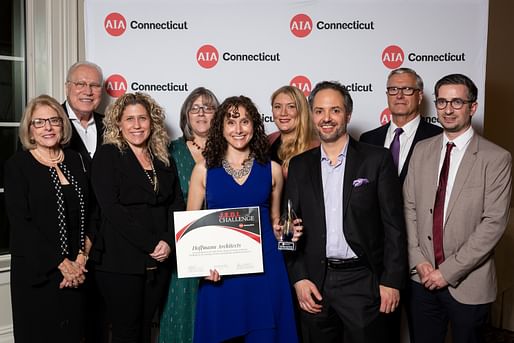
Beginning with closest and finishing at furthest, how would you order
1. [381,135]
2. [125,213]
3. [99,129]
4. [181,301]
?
[125,213] < [181,301] < [99,129] < [381,135]

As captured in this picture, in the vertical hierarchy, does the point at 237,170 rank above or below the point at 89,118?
below

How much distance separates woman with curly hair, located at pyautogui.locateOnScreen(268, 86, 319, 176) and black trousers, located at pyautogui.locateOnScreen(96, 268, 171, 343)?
107 centimetres

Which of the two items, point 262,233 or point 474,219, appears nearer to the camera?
point 474,219

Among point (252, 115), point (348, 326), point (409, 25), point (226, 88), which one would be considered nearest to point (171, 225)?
point (252, 115)

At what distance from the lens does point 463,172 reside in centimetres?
255

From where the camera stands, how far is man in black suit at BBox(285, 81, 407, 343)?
2420 millimetres

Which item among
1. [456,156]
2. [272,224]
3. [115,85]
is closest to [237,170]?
[272,224]

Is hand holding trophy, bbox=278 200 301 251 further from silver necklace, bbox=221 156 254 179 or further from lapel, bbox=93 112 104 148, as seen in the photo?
lapel, bbox=93 112 104 148

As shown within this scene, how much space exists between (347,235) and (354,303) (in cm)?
33

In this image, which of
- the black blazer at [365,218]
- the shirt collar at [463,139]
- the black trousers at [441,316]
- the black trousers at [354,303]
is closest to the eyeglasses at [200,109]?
the black blazer at [365,218]

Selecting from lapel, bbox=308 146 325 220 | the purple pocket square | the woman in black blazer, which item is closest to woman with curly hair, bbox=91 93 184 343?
the woman in black blazer

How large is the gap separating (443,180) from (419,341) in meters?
0.88

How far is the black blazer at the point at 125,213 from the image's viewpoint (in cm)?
271

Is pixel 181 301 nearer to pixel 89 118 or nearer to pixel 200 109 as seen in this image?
pixel 200 109
